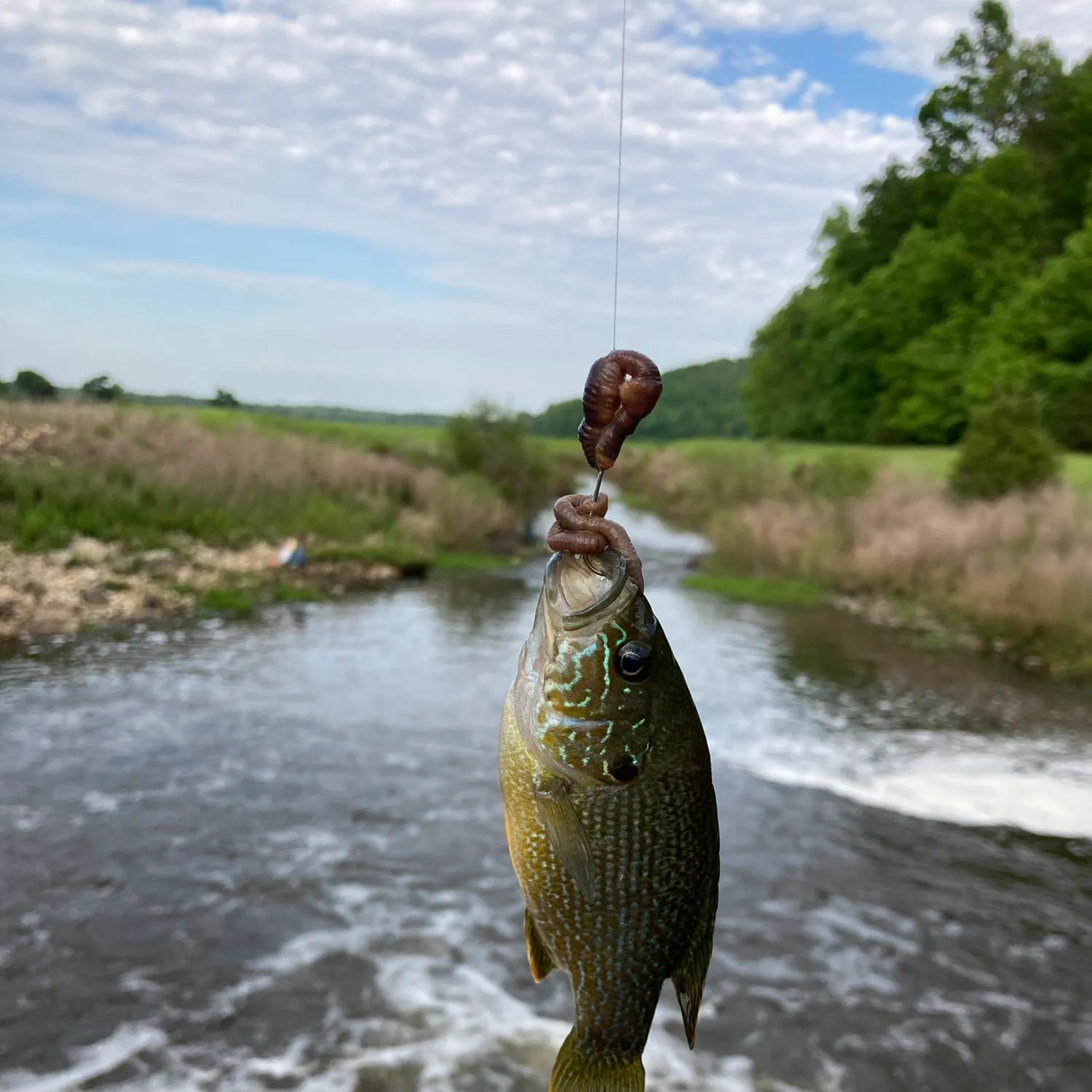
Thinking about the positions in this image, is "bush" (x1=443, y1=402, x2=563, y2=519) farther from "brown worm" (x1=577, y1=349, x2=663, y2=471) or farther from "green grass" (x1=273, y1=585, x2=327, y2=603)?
"brown worm" (x1=577, y1=349, x2=663, y2=471)

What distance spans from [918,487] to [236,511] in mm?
16761

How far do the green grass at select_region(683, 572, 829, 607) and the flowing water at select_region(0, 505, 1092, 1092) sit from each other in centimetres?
698

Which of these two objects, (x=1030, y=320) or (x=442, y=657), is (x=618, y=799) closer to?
(x=442, y=657)

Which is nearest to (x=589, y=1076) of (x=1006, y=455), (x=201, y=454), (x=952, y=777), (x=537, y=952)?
(x=537, y=952)

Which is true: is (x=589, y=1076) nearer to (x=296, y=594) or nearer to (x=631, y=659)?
(x=631, y=659)

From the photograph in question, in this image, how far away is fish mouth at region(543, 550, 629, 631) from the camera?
6.86 ft

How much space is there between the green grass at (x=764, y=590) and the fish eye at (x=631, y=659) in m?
20.9

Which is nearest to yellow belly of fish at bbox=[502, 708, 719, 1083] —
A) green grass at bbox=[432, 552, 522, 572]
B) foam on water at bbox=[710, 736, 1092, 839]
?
foam on water at bbox=[710, 736, 1092, 839]

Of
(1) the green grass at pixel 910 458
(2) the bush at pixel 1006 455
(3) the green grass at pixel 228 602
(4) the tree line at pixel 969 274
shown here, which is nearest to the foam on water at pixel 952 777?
(3) the green grass at pixel 228 602

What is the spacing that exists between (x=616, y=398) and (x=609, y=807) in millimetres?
861

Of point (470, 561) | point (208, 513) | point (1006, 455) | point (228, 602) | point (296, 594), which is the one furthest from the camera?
point (470, 561)

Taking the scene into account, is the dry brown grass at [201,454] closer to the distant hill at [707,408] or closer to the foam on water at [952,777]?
the foam on water at [952,777]

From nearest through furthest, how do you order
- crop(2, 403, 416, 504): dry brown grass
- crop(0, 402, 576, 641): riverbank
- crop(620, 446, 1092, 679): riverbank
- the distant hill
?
1. crop(620, 446, 1092, 679): riverbank
2. crop(0, 402, 576, 641): riverbank
3. crop(2, 403, 416, 504): dry brown grass
4. the distant hill

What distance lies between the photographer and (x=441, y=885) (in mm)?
9289
